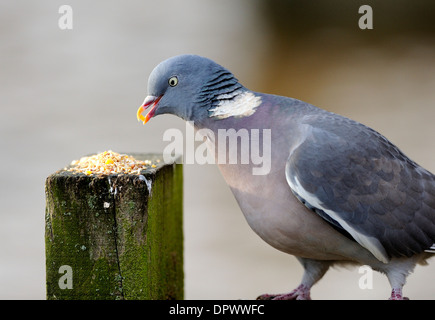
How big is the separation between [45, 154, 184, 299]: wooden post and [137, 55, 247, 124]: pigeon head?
1.83 feet

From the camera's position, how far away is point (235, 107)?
3688 mm

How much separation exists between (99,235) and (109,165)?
423 mm

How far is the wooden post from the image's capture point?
3.25 meters

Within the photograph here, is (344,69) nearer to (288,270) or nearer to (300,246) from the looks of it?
(288,270)

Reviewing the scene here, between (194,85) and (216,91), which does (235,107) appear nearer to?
(216,91)

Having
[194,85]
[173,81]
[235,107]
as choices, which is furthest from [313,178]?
[173,81]

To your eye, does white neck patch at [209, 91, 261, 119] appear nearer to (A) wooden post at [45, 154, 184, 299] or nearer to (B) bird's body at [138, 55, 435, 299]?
(B) bird's body at [138, 55, 435, 299]

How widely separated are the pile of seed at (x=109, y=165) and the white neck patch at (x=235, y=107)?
50cm

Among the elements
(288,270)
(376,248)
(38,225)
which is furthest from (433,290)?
(38,225)

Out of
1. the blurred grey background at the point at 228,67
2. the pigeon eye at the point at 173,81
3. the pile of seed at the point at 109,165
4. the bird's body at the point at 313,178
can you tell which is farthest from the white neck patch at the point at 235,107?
the blurred grey background at the point at 228,67

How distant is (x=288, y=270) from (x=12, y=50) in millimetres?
7597

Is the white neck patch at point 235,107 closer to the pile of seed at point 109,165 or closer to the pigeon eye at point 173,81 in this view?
the pigeon eye at point 173,81

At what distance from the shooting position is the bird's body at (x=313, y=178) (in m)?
3.54

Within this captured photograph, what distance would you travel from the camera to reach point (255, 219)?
3.69 meters
